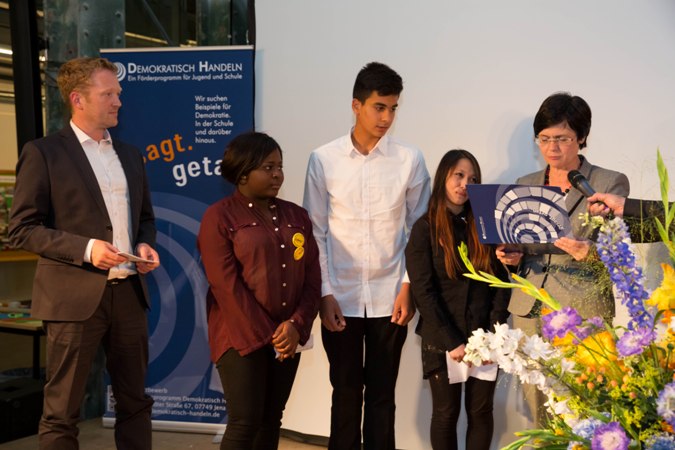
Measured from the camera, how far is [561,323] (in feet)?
3.37

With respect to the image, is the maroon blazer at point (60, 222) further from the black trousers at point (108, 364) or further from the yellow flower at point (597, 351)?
the yellow flower at point (597, 351)

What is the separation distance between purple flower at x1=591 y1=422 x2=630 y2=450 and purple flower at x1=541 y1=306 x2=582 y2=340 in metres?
0.14

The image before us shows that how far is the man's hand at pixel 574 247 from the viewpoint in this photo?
2.10 metres

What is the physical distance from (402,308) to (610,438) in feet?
6.70

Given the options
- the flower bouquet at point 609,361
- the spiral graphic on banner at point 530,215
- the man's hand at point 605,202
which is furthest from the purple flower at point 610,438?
the spiral graphic on banner at point 530,215

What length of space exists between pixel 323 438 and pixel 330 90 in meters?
1.79

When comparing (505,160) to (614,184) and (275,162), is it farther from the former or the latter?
(275,162)

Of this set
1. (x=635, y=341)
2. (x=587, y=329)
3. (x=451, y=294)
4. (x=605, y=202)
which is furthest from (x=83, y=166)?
(x=635, y=341)

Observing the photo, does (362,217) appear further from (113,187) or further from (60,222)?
(60,222)

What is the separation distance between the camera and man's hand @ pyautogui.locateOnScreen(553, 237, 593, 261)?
6.89 feet

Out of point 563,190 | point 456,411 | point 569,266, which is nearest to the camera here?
point 569,266

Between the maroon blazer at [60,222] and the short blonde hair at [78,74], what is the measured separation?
0.16 meters

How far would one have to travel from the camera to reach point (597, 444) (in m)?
0.93

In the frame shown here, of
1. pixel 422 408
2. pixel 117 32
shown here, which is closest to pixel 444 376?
pixel 422 408
